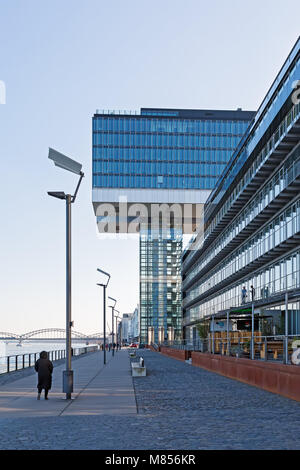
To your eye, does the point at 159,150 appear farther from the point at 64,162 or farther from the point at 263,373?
the point at 64,162

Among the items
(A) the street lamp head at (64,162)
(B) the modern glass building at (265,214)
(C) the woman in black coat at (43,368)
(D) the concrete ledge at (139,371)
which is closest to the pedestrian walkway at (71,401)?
(C) the woman in black coat at (43,368)

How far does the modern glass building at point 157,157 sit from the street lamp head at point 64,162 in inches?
3771

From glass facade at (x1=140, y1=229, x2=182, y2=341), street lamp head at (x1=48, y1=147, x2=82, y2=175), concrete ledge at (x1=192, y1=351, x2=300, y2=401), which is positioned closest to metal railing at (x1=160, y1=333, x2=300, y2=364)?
concrete ledge at (x1=192, y1=351, x2=300, y2=401)

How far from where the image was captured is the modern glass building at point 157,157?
11875 centimetres

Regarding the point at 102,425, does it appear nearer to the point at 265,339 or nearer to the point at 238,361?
the point at 265,339

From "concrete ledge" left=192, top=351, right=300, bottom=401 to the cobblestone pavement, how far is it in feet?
1.54

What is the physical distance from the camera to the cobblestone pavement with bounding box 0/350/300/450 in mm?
10711

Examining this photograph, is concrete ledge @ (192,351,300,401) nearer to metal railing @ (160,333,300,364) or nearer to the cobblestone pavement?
metal railing @ (160,333,300,364)

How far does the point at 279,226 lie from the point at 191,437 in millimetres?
32127

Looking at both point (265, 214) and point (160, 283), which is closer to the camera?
point (265, 214)

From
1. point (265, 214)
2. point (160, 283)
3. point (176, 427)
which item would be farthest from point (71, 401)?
point (160, 283)

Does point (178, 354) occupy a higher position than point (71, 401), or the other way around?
point (71, 401)

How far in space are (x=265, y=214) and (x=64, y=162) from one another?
1037 inches

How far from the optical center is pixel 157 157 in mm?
122500
